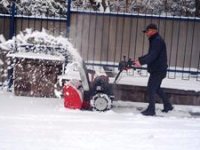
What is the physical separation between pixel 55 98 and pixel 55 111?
1.33 metres

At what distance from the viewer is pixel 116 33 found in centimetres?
1123

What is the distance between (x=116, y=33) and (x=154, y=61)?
6.75 feet

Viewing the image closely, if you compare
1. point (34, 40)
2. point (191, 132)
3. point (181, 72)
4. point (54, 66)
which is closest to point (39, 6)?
point (34, 40)

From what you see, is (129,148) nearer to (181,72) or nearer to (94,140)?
(94,140)

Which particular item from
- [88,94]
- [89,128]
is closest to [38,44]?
[88,94]

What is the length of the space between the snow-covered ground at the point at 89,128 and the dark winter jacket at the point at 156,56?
100 centimetres

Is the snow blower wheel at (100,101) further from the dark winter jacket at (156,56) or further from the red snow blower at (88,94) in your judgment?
the dark winter jacket at (156,56)

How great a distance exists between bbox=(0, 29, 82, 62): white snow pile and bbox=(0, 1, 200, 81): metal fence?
0.16 metres

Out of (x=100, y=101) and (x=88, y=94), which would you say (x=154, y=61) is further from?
(x=88, y=94)

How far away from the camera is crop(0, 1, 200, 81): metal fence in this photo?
36.5 feet

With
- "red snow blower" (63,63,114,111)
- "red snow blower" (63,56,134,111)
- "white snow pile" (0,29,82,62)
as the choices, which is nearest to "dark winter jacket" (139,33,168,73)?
"red snow blower" (63,56,134,111)

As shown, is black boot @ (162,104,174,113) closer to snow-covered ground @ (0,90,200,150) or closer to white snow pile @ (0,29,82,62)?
snow-covered ground @ (0,90,200,150)

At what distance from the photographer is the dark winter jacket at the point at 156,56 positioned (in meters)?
9.26

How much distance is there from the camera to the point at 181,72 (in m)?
11.2
